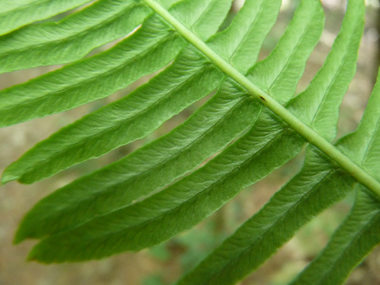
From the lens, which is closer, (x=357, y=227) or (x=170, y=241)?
(x=357, y=227)

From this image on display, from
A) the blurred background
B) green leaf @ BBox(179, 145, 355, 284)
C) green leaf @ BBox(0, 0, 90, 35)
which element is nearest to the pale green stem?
green leaf @ BBox(179, 145, 355, 284)

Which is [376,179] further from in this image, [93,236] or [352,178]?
[93,236]

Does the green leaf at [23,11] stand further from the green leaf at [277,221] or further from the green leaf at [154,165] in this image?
the green leaf at [277,221]

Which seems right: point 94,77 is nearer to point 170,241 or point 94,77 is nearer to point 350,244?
point 350,244

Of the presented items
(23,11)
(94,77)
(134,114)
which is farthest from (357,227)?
(23,11)

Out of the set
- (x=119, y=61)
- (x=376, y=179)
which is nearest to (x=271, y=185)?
(x=376, y=179)
